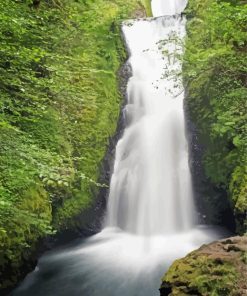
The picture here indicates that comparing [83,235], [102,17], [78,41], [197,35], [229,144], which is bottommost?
[83,235]

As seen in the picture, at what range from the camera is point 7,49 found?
457 cm

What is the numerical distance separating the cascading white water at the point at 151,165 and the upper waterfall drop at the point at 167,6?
7956 millimetres

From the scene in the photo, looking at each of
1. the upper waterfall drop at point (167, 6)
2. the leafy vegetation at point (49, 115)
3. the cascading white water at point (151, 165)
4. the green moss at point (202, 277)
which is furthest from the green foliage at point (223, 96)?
the upper waterfall drop at point (167, 6)

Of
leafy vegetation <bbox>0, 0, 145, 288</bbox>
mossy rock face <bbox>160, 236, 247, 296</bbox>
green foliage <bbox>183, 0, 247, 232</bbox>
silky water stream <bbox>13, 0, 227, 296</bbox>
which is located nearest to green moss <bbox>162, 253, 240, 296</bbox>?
mossy rock face <bbox>160, 236, 247, 296</bbox>

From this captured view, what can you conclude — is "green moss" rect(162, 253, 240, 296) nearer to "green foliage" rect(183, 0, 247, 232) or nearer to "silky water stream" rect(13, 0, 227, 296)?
"silky water stream" rect(13, 0, 227, 296)

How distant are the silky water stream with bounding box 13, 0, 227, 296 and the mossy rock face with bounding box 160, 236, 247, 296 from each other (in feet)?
6.09

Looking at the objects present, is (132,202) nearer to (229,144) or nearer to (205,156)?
(205,156)

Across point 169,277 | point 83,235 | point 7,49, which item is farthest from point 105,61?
point 169,277

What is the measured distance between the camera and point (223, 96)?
24.9 ft

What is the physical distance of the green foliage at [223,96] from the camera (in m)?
7.08

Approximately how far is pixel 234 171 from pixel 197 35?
4639 mm

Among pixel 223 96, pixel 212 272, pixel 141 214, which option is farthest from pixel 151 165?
pixel 212 272

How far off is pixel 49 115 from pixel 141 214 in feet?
9.88

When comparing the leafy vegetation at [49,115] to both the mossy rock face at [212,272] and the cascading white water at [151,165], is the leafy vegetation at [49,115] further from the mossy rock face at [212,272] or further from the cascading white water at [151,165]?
the mossy rock face at [212,272]
